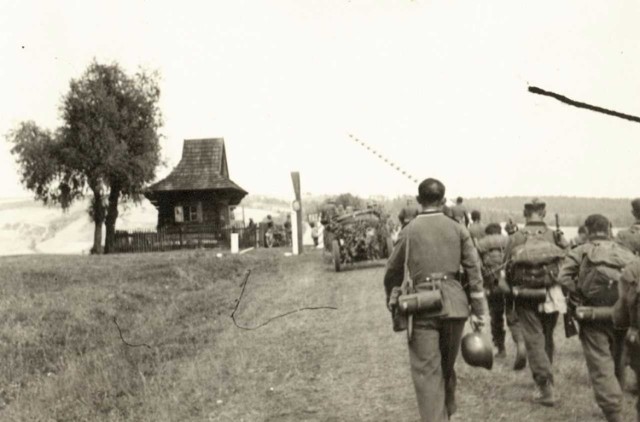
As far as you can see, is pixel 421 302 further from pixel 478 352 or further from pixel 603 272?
pixel 603 272

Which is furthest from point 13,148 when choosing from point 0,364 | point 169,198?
point 0,364

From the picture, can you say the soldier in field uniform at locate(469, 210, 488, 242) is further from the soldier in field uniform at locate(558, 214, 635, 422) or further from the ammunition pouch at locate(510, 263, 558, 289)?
the soldier in field uniform at locate(558, 214, 635, 422)

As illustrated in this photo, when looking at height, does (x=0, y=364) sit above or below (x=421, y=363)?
below

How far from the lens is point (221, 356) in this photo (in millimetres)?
9734

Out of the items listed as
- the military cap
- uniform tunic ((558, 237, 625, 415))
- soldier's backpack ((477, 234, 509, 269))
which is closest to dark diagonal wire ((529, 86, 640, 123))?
uniform tunic ((558, 237, 625, 415))

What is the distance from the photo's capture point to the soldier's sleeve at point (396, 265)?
548cm

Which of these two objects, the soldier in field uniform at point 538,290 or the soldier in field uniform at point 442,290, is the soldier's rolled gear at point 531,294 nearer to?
the soldier in field uniform at point 538,290

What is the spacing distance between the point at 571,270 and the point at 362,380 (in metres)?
2.83

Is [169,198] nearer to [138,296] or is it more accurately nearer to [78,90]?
[78,90]

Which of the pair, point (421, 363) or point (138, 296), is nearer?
point (421, 363)

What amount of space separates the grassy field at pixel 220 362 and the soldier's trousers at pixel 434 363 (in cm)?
112

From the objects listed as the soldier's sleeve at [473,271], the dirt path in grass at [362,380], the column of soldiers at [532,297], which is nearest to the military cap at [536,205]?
the column of soldiers at [532,297]

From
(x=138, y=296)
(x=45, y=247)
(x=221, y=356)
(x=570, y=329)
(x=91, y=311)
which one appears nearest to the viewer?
(x=570, y=329)

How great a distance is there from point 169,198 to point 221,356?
113 ft
